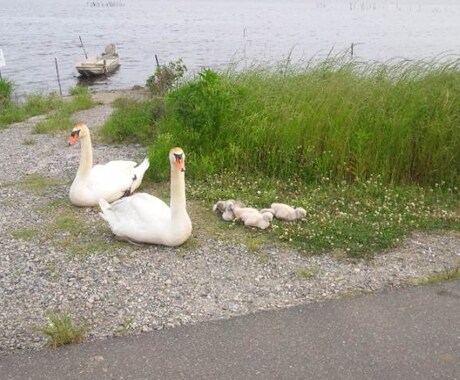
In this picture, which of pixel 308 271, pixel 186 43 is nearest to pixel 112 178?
pixel 308 271

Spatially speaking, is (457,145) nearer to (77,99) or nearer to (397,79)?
(397,79)

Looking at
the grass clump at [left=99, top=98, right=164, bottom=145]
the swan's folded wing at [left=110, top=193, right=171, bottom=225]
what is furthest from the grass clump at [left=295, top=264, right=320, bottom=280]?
the grass clump at [left=99, top=98, right=164, bottom=145]

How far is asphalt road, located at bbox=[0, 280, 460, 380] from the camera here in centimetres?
364

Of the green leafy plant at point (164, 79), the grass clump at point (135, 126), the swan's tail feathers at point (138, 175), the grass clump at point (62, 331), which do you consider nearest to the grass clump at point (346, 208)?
the swan's tail feathers at point (138, 175)

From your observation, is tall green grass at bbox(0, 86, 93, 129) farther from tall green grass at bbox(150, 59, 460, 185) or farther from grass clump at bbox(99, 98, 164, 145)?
tall green grass at bbox(150, 59, 460, 185)

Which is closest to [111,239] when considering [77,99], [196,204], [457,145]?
[196,204]

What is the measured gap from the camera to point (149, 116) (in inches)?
413

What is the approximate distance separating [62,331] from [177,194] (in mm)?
1983

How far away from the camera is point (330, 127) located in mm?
7617

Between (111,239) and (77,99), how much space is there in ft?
37.3

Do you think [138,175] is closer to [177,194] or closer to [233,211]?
[233,211]

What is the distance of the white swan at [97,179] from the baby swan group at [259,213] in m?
1.55

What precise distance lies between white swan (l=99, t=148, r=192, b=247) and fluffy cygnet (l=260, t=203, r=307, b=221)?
1.14m

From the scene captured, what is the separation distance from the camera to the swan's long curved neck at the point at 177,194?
5473 mm
